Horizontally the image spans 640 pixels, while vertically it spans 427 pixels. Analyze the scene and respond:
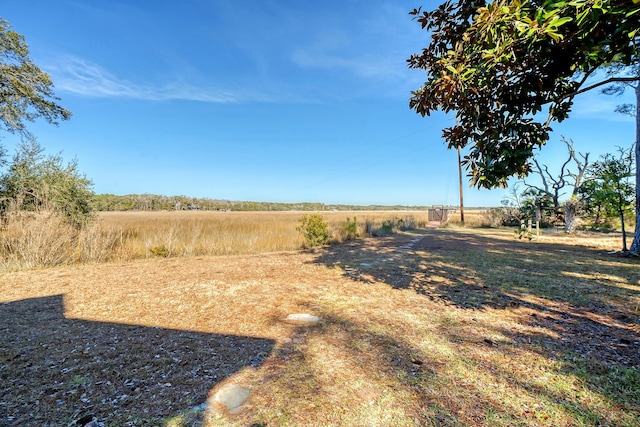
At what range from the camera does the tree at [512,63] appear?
1526 millimetres

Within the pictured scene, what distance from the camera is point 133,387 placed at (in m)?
1.86

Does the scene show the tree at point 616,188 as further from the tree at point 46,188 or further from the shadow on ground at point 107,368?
the tree at point 46,188

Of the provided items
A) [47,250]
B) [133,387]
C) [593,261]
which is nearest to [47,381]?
[133,387]

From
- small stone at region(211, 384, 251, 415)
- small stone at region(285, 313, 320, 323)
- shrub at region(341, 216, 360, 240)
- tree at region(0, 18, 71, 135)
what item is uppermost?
tree at region(0, 18, 71, 135)

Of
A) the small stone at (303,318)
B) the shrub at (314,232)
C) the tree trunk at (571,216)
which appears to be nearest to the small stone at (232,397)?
the small stone at (303,318)

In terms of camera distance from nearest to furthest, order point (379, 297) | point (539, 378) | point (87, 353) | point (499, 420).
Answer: point (499, 420) → point (539, 378) → point (87, 353) → point (379, 297)

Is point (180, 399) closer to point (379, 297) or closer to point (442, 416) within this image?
point (442, 416)

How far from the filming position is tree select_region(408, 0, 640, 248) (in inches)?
60.1

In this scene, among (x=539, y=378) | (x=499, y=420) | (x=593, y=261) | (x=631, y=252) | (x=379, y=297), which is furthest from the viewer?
(x=631, y=252)

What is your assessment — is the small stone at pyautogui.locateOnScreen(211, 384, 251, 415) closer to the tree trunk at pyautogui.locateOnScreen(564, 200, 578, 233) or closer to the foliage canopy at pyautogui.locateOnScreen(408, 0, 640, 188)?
the foliage canopy at pyautogui.locateOnScreen(408, 0, 640, 188)

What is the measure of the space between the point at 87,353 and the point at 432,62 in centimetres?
Result: 390

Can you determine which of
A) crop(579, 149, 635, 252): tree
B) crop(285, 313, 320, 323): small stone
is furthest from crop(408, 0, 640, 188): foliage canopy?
crop(579, 149, 635, 252): tree

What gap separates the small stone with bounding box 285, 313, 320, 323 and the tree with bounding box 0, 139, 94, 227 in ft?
29.9

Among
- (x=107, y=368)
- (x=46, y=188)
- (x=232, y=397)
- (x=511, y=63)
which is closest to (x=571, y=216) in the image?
(x=511, y=63)
